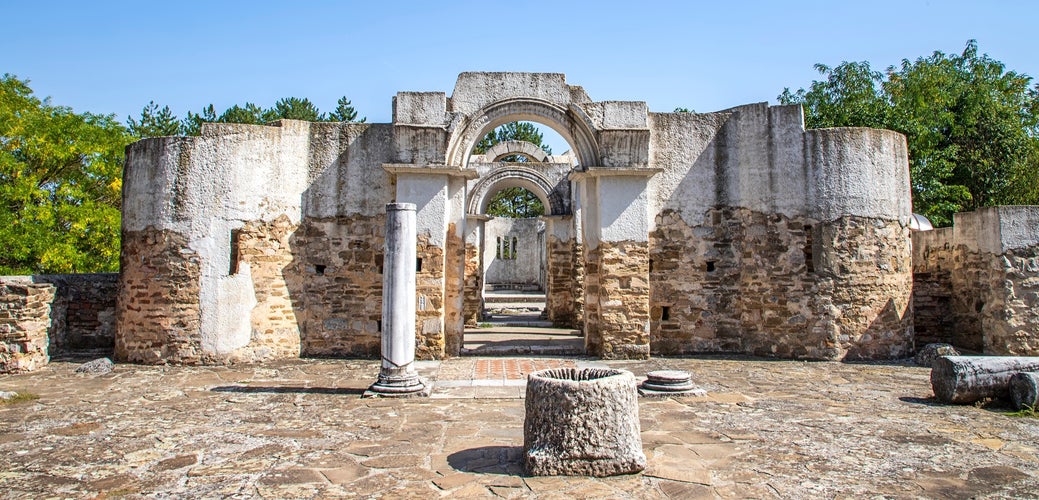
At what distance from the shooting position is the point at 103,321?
11281 millimetres

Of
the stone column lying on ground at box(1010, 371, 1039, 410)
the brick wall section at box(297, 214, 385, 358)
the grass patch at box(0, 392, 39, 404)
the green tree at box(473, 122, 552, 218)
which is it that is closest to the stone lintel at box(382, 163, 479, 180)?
the brick wall section at box(297, 214, 385, 358)

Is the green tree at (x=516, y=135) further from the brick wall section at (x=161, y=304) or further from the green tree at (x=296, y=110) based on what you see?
the brick wall section at (x=161, y=304)

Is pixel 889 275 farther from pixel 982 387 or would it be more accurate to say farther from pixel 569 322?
pixel 569 322

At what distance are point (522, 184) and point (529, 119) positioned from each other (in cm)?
690

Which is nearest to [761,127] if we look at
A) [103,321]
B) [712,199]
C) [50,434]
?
[712,199]

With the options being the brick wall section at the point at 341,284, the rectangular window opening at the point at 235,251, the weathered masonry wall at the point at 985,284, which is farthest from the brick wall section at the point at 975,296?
the rectangular window opening at the point at 235,251

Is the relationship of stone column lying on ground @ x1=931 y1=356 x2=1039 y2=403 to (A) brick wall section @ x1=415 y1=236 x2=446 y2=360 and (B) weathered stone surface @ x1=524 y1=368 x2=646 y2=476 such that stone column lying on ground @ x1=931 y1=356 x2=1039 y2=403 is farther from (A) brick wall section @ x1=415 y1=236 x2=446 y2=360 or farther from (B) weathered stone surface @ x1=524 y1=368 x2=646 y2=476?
(A) brick wall section @ x1=415 y1=236 x2=446 y2=360

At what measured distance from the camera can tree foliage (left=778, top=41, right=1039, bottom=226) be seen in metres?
18.4

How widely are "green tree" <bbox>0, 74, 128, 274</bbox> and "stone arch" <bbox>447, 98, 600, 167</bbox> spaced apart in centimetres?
1072

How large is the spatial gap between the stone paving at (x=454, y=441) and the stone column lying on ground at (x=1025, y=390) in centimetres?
31

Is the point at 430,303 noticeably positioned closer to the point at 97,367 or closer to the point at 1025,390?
the point at 97,367

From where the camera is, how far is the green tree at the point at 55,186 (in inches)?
589

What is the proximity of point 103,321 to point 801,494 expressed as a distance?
11.3m

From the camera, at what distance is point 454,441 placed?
5.88m
